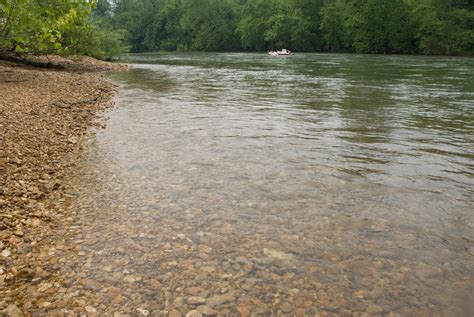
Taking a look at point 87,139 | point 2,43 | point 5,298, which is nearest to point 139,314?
point 5,298

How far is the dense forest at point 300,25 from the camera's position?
5453 centimetres

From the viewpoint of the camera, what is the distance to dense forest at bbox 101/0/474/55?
2147 inches

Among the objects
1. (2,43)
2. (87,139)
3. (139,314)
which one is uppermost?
(2,43)

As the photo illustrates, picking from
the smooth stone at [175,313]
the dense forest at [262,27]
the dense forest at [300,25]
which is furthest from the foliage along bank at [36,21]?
the dense forest at [300,25]

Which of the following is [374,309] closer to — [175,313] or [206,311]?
[206,311]

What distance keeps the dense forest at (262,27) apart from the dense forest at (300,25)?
117 millimetres

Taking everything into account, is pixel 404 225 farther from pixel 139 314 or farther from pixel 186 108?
pixel 186 108

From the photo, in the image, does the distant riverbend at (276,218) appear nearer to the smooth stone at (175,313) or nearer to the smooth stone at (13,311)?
the smooth stone at (175,313)

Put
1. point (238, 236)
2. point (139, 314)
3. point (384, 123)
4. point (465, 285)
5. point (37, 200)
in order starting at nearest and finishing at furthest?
point (139, 314), point (465, 285), point (238, 236), point (37, 200), point (384, 123)

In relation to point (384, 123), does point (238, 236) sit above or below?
below

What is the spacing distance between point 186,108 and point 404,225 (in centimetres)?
961

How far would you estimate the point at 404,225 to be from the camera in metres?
5.08

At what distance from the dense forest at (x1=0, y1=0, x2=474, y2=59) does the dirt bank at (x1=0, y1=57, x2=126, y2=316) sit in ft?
8.01

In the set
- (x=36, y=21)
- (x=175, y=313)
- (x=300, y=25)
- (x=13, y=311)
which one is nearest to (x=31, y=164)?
(x=13, y=311)
